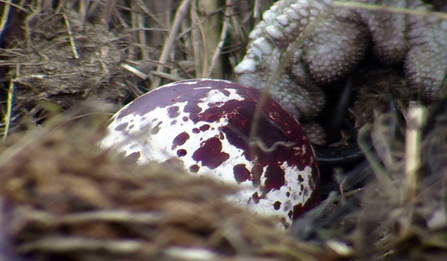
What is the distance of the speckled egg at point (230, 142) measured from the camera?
3.99ft

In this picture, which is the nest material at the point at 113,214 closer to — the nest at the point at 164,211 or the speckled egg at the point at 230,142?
the nest at the point at 164,211

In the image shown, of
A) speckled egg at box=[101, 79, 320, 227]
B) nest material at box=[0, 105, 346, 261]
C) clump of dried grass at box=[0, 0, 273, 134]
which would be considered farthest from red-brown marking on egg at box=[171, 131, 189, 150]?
clump of dried grass at box=[0, 0, 273, 134]

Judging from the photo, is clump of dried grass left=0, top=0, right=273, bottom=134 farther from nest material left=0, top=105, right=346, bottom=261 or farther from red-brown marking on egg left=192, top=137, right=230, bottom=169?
nest material left=0, top=105, right=346, bottom=261

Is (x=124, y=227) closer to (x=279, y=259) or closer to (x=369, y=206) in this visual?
(x=279, y=259)

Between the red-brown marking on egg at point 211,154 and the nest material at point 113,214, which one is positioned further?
the red-brown marking on egg at point 211,154

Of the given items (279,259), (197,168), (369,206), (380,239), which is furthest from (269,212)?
(279,259)

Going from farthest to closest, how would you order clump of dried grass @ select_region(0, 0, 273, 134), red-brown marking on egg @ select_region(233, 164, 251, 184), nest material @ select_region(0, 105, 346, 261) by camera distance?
clump of dried grass @ select_region(0, 0, 273, 134), red-brown marking on egg @ select_region(233, 164, 251, 184), nest material @ select_region(0, 105, 346, 261)

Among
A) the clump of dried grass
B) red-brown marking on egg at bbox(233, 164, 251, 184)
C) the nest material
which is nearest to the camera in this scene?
the nest material

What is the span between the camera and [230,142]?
1.25 metres

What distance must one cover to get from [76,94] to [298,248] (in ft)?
4.44

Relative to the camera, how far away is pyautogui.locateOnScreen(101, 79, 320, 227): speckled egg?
1215mm

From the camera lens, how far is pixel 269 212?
1207mm

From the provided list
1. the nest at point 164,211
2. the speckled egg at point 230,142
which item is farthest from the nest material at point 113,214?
the speckled egg at point 230,142

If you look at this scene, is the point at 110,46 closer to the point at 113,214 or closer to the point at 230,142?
the point at 230,142
